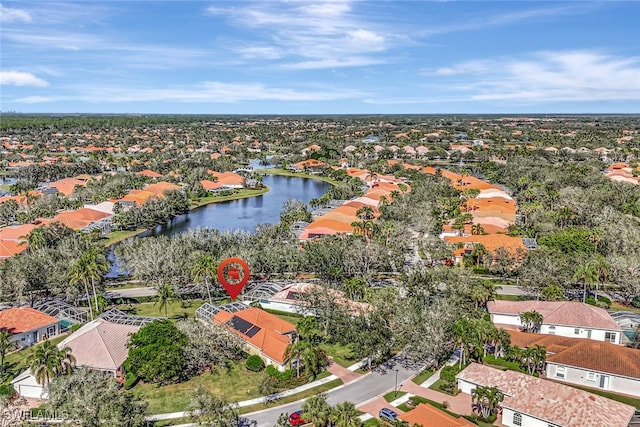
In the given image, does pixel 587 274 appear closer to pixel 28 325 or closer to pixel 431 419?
pixel 431 419

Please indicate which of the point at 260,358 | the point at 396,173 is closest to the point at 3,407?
the point at 260,358

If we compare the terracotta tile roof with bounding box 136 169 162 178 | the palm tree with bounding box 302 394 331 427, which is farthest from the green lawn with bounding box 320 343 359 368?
the terracotta tile roof with bounding box 136 169 162 178

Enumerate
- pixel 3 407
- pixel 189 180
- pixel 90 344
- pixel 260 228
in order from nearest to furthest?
pixel 3 407, pixel 90 344, pixel 260 228, pixel 189 180

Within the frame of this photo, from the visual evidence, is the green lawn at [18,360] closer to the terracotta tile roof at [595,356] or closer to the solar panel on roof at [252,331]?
the solar panel on roof at [252,331]

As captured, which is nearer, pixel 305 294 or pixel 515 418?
pixel 515 418

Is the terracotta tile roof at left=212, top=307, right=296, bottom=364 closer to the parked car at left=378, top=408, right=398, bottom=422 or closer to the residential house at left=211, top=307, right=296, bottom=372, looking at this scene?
the residential house at left=211, top=307, right=296, bottom=372

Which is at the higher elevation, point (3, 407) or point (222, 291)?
point (3, 407)

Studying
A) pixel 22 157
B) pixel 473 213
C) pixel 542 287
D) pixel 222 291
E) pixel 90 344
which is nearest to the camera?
pixel 90 344

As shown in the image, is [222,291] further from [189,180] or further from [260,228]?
[189,180]
